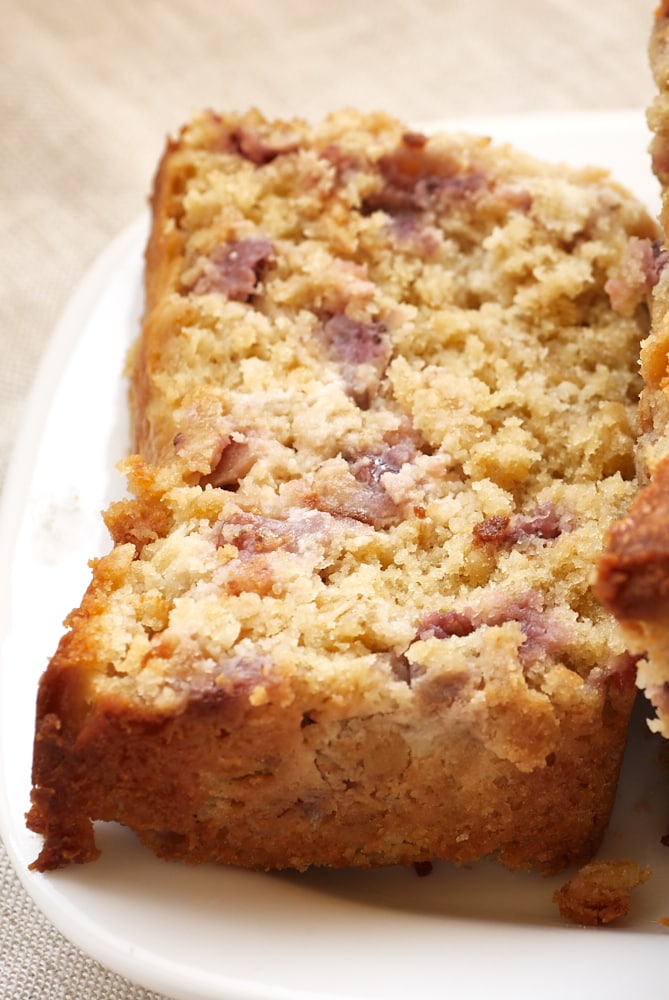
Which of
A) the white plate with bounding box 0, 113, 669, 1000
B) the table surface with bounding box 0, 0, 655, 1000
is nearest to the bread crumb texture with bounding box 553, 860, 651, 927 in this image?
the white plate with bounding box 0, 113, 669, 1000

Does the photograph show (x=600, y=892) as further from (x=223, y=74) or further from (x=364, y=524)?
(x=223, y=74)

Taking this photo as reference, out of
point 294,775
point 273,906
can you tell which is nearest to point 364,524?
point 294,775

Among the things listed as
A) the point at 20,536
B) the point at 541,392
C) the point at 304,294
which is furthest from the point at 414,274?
the point at 20,536

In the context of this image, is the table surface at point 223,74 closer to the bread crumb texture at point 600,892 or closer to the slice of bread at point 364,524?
the slice of bread at point 364,524

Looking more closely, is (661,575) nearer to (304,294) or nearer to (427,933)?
(427,933)

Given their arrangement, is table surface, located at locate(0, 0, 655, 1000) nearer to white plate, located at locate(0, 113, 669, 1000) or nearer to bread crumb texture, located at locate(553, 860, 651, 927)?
white plate, located at locate(0, 113, 669, 1000)

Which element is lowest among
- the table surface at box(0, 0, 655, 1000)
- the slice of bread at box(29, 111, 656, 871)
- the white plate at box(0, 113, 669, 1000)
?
the white plate at box(0, 113, 669, 1000)
